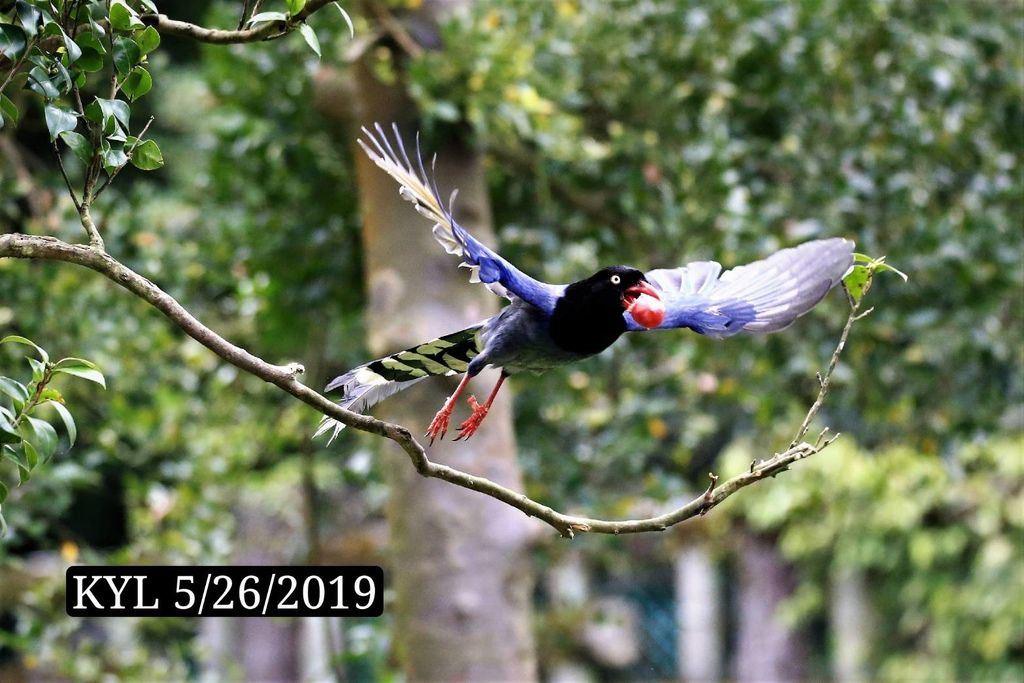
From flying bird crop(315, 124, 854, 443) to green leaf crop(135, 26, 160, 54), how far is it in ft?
0.95

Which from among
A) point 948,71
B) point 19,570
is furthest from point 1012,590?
point 19,570

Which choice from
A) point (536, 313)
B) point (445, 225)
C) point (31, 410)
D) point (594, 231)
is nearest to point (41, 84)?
point (31, 410)

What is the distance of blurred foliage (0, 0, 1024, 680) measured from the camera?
10.3 feet

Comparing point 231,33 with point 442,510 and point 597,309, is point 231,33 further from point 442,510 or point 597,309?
point 442,510

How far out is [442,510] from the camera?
2.94 metres

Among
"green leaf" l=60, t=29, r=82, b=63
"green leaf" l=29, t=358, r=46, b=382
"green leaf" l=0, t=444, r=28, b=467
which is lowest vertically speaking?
"green leaf" l=0, t=444, r=28, b=467

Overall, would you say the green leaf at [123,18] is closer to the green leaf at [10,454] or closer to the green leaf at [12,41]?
the green leaf at [12,41]

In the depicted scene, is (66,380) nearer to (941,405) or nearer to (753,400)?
(753,400)

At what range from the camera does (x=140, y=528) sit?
4008 millimetres

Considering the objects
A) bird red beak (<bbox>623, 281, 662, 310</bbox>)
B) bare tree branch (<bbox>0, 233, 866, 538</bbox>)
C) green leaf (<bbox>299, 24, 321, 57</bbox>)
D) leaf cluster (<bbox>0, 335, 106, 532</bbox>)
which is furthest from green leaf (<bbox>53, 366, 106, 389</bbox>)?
bird red beak (<bbox>623, 281, 662, 310</bbox>)

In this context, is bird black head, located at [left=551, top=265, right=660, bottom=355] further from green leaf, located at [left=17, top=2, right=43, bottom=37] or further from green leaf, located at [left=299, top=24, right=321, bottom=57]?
green leaf, located at [left=17, top=2, right=43, bottom=37]

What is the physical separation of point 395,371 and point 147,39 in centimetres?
47

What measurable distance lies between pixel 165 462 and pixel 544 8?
6.46 ft

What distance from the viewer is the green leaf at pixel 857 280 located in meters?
1.48
